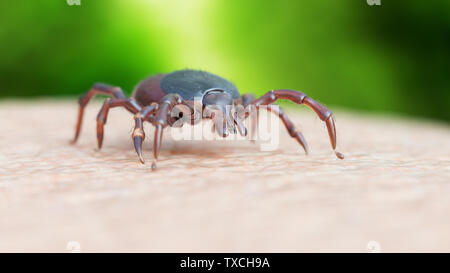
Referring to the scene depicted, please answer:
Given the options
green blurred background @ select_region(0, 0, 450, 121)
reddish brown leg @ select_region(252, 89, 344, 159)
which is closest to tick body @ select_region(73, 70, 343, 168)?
reddish brown leg @ select_region(252, 89, 344, 159)

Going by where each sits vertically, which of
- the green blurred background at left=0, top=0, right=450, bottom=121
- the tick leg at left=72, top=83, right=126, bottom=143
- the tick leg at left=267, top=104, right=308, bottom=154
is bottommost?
the tick leg at left=267, top=104, right=308, bottom=154

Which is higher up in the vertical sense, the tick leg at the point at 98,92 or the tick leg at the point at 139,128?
the tick leg at the point at 98,92

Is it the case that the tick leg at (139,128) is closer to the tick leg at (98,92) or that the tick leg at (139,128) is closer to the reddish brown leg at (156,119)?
the reddish brown leg at (156,119)

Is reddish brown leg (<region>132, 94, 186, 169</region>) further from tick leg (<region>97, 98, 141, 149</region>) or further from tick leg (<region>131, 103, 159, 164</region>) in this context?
tick leg (<region>97, 98, 141, 149</region>)

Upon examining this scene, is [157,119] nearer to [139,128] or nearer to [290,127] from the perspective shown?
[139,128]

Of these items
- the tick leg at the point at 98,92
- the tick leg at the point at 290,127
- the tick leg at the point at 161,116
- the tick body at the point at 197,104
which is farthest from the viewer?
the tick leg at the point at 98,92

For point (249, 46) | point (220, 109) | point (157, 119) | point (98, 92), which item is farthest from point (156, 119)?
point (249, 46)

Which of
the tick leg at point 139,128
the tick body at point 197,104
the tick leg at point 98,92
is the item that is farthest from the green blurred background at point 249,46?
the tick leg at point 139,128
